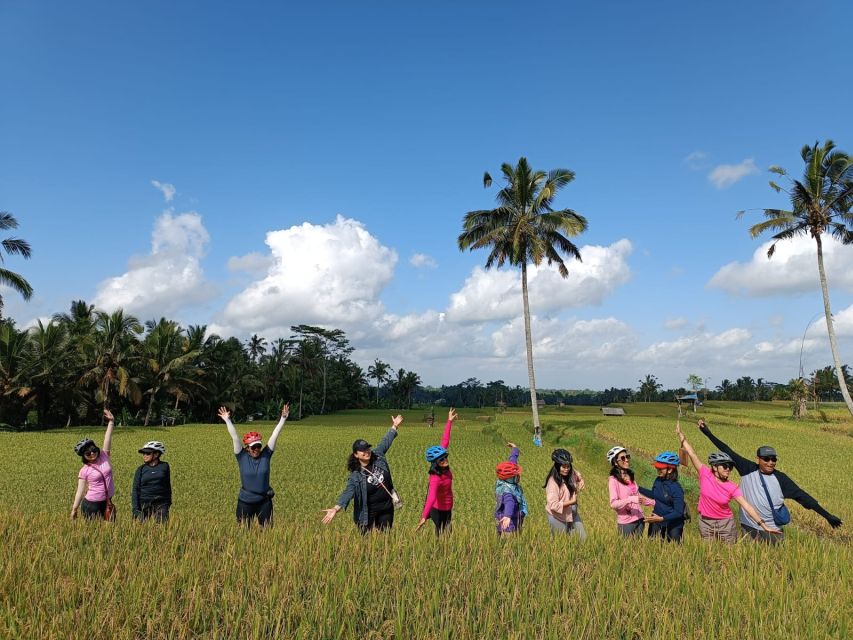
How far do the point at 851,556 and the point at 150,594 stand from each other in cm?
686

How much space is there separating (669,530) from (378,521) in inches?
133

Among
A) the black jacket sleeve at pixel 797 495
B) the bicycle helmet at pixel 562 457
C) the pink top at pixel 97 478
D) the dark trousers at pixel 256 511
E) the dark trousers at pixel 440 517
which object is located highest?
the bicycle helmet at pixel 562 457

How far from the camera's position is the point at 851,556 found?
5801 millimetres

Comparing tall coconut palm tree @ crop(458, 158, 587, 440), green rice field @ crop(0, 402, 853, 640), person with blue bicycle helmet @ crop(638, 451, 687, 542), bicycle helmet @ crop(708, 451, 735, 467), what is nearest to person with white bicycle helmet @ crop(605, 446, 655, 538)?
person with blue bicycle helmet @ crop(638, 451, 687, 542)

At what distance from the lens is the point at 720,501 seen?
6.09m

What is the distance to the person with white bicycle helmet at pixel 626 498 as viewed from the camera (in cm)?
611

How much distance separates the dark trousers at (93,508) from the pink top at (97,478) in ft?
0.20

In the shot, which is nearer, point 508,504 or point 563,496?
point 563,496

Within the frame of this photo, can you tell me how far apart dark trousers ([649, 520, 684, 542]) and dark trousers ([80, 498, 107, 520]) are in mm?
6768

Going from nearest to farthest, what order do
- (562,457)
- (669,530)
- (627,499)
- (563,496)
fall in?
1. (562,457)
2. (563,496)
3. (627,499)
4. (669,530)

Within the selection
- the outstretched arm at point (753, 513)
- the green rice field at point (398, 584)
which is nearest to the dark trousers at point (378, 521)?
the green rice field at point (398, 584)

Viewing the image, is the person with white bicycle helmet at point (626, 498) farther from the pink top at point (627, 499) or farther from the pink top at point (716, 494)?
the pink top at point (716, 494)

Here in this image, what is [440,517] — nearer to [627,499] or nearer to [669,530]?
[627,499]

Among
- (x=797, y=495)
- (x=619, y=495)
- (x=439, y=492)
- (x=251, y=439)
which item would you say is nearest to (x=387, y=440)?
(x=439, y=492)
